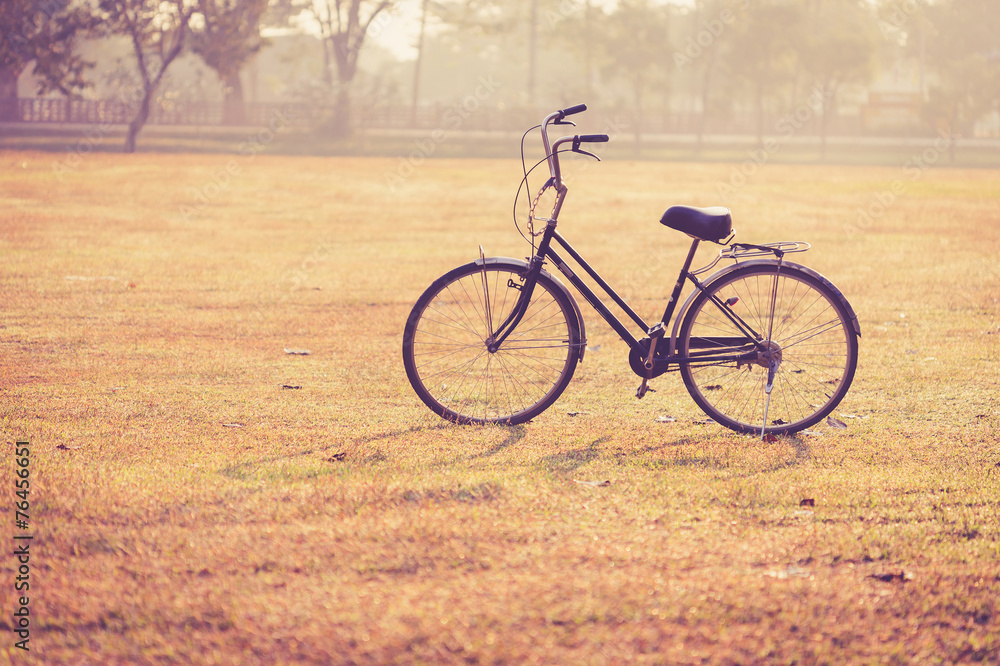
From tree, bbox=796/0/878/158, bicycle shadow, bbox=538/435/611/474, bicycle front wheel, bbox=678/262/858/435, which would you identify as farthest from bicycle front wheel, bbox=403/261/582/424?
tree, bbox=796/0/878/158

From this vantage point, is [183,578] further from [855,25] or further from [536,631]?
[855,25]

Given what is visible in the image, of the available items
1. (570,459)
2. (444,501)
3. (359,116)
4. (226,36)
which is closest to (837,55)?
(359,116)

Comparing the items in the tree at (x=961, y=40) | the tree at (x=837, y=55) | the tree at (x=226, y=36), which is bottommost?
the tree at (x=226, y=36)

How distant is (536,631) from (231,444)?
2.50 metres

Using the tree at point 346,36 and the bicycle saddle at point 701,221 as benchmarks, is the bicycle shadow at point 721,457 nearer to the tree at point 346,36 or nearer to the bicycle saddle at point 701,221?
the bicycle saddle at point 701,221

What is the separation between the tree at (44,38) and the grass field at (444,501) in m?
32.0

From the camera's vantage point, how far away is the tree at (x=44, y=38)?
3650cm

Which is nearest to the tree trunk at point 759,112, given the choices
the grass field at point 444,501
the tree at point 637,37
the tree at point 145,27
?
the tree at point 637,37

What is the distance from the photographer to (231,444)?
479cm

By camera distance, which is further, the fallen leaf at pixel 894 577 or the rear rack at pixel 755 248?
the rear rack at pixel 755 248

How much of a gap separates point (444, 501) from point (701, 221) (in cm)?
196

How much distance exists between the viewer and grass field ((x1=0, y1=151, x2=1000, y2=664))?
2.82 metres

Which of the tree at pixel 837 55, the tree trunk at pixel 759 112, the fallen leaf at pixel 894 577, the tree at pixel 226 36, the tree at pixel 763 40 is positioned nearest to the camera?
the fallen leaf at pixel 894 577

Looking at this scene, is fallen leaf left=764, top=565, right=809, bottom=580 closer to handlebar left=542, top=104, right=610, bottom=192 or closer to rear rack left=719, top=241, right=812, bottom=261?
rear rack left=719, top=241, right=812, bottom=261
